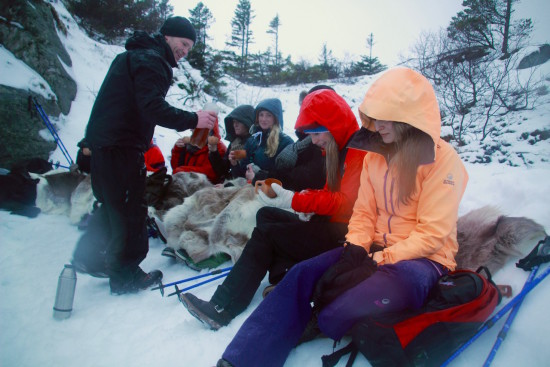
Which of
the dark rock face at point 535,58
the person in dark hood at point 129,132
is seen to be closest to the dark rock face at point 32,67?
the person in dark hood at point 129,132

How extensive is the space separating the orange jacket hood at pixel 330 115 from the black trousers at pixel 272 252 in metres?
0.69

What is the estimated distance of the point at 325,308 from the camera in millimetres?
1362

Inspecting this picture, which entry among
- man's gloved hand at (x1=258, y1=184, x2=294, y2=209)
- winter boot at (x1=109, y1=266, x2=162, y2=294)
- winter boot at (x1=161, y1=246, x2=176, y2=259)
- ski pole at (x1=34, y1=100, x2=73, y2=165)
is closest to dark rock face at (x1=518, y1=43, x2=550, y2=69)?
man's gloved hand at (x1=258, y1=184, x2=294, y2=209)

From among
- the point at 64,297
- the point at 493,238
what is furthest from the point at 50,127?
the point at 493,238

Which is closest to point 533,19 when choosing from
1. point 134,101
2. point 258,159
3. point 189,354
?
point 258,159

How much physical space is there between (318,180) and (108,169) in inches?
65.4

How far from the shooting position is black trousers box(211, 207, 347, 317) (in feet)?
5.78

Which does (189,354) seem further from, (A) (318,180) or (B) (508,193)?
(B) (508,193)

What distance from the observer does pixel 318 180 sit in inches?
99.2

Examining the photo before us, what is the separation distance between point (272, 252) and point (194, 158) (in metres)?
2.47

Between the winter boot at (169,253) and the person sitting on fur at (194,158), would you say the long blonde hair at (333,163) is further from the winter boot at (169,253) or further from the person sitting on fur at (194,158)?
the person sitting on fur at (194,158)

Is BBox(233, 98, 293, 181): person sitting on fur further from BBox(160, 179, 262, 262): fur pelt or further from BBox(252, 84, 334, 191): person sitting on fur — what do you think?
BBox(160, 179, 262, 262): fur pelt

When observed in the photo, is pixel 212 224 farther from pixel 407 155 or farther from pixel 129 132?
pixel 407 155

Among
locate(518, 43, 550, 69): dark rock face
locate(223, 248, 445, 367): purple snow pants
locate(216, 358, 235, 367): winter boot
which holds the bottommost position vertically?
locate(216, 358, 235, 367): winter boot
